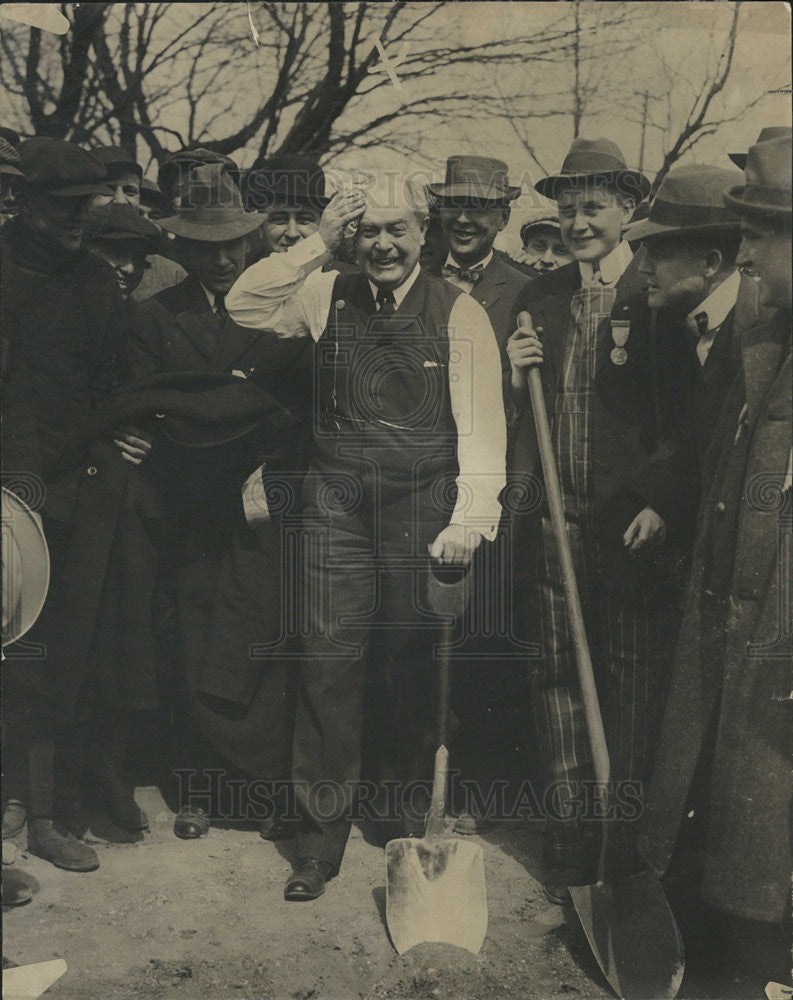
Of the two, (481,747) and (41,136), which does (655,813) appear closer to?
(481,747)

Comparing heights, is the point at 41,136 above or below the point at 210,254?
above

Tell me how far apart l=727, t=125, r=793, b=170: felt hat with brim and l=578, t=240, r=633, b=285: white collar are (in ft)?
1.49

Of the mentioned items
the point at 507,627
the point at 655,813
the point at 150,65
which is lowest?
the point at 655,813

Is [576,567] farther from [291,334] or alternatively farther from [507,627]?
[291,334]

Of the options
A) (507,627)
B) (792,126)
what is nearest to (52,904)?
(507,627)

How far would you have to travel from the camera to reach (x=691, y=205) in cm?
359

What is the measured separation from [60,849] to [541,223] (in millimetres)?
2684

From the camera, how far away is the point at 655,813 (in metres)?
3.63

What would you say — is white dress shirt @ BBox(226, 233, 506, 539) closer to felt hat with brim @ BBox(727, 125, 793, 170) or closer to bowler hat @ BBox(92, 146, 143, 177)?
bowler hat @ BBox(92, 146, 143, 177)

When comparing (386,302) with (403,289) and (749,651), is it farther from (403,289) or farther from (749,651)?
(749,651)

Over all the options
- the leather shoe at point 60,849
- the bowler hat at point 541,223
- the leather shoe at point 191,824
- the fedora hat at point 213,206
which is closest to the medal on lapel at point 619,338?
the bowler hat at point 541,223

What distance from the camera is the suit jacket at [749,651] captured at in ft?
11.6

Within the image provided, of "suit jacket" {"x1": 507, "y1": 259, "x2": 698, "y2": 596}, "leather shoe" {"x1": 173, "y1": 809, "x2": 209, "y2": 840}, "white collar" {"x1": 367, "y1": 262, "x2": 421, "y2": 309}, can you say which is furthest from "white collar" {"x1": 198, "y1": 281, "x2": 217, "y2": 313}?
"leather shoe" {"x1": 173, "y1": 809, "x2": 209, "y2": 840}

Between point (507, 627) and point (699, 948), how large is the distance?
4.06 feet
